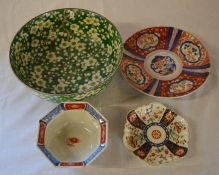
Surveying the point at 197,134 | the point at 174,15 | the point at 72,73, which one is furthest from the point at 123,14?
the point at 197,134

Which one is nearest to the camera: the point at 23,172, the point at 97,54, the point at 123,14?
the point at 23,172

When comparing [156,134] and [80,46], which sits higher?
[80,46]

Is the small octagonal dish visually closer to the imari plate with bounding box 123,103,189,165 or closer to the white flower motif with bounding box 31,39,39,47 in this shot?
the imari plate with bounding box 123,103,189,165

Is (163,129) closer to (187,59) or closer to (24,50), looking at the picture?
(187,59)

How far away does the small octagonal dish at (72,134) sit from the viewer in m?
0.48

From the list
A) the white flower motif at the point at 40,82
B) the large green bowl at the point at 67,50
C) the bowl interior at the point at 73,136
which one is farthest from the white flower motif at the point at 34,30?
the bowl interior at the point at 73,136

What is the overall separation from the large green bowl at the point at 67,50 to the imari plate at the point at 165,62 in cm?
5

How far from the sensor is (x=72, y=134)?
533 millimetres

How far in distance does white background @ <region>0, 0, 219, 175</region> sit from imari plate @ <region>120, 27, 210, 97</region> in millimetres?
27

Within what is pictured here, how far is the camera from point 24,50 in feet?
1.95

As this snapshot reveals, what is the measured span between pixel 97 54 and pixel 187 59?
205 millimetres

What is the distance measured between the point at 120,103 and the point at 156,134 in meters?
0.10

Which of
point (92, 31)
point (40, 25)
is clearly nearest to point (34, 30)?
point (40, 25)

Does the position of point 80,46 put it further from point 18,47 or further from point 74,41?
point 18,47
